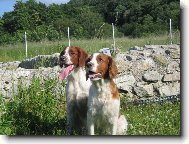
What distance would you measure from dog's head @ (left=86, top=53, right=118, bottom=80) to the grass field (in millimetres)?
323

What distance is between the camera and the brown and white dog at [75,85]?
15.4 ft

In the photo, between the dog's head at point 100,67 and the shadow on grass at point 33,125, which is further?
the shadow on grass at point 33,125

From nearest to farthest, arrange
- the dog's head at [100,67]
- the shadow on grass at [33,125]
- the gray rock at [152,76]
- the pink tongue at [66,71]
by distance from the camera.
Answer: the dog's head at [100,67]
the pink tongue at [66,71]
the gray rock at [152,76]
the shadow on grass at [33,125]

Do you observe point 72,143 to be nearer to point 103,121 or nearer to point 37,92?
point 103,121

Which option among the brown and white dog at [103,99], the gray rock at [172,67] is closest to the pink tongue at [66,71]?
the brown and white dog at [103,99]

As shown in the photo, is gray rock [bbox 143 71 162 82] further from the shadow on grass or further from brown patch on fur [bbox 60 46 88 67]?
the shadow on grass

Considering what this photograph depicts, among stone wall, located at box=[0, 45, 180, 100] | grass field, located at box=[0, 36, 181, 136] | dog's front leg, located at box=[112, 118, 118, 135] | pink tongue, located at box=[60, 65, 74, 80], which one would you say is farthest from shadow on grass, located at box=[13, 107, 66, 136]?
dog's front leg, located at box=[112, 118, 118, 135]

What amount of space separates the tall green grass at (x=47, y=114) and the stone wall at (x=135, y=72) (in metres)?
0.11

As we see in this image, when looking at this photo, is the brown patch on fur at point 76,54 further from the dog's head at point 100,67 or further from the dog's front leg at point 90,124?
the dog's front leg at point 90,124

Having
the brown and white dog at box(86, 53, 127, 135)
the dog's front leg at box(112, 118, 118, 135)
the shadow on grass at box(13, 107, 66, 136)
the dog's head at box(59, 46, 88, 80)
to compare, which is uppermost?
the dog's head at box(59, 46, 88, 80)

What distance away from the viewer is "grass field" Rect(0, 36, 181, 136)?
4.61 metres

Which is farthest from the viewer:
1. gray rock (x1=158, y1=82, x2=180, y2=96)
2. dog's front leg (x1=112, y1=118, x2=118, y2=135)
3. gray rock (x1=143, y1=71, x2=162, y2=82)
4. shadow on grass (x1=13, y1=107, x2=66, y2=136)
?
shadow on grass (x1=13, y1=107, x2=66, y2=136)

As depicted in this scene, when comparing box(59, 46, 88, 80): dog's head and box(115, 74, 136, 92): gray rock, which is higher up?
box(59, 46, 88, 80): dog's head

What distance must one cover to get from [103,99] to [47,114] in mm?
836
